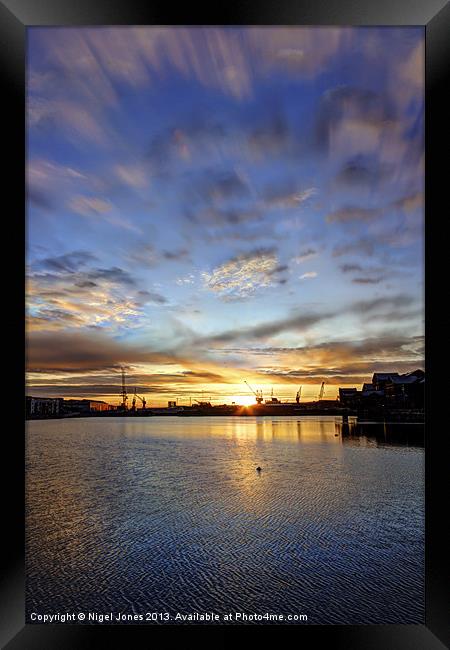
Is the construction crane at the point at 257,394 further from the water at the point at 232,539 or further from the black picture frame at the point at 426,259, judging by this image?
the black picture frame at the point at 426,259

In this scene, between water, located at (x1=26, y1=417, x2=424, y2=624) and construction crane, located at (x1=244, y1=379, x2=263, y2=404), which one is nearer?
water, located at (x1=26, y1=417, x2=424, y2=624)

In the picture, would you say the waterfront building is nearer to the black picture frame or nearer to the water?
the water

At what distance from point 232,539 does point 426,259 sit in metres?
7.62

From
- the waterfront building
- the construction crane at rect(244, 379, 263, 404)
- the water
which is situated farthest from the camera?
the waterfront building

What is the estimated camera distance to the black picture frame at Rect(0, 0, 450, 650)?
6.63ft

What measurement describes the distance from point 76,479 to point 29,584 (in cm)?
893

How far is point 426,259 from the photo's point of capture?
209cm

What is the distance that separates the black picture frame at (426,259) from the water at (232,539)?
11.6 ft

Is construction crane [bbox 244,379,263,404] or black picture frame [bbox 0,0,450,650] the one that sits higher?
black picture frame [bbox 0,0,450,650]

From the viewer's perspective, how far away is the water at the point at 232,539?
5.42 m

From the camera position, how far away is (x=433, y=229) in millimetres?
2109

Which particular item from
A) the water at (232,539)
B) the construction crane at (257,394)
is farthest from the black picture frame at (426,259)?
the construction crane at (257,394)

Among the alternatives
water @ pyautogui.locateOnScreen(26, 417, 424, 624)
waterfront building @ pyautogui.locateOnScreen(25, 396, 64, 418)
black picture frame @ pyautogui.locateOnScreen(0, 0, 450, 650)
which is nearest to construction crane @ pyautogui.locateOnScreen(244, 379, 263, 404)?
water @ pyautogui.locateOnScreen(26, 417, 424, 624)

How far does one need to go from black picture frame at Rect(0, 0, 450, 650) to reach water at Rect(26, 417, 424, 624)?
352 centimetres
